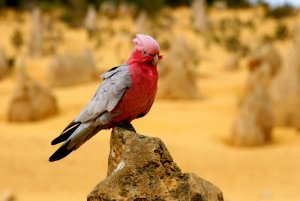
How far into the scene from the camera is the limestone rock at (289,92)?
35.6 ft

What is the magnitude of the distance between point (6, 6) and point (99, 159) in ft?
75.5

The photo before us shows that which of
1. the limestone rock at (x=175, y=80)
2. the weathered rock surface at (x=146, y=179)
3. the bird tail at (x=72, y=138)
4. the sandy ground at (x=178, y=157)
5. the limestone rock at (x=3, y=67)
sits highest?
the limestone rock at (x=3, y=67)

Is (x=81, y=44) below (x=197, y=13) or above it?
below

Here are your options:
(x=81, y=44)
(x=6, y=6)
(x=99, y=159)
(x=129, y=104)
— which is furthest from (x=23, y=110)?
(x=6, y=6)

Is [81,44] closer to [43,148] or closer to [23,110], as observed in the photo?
[23,110]

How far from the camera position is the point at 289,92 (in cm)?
1098

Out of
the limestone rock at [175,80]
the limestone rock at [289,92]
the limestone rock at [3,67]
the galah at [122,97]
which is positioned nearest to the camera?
the galah at [122,97]

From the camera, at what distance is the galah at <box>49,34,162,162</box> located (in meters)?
2.87

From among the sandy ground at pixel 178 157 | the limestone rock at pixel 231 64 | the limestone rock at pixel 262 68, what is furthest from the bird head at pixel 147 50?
the limestone rock at pixel 231 64

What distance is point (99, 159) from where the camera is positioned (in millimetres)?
8719

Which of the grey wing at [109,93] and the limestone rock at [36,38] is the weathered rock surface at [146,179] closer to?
the grey wing at [109,93]

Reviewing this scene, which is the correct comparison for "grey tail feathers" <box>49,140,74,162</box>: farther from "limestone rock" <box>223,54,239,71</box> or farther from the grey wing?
"limestone rock" <box>223,54,239,71</box>

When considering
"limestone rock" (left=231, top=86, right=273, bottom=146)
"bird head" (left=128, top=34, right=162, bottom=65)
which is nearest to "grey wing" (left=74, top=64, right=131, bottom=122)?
"bird head" (left=128, top=34, right=162, bottom=65)

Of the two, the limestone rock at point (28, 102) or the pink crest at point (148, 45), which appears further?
the limestone rock at point (28, 102)
